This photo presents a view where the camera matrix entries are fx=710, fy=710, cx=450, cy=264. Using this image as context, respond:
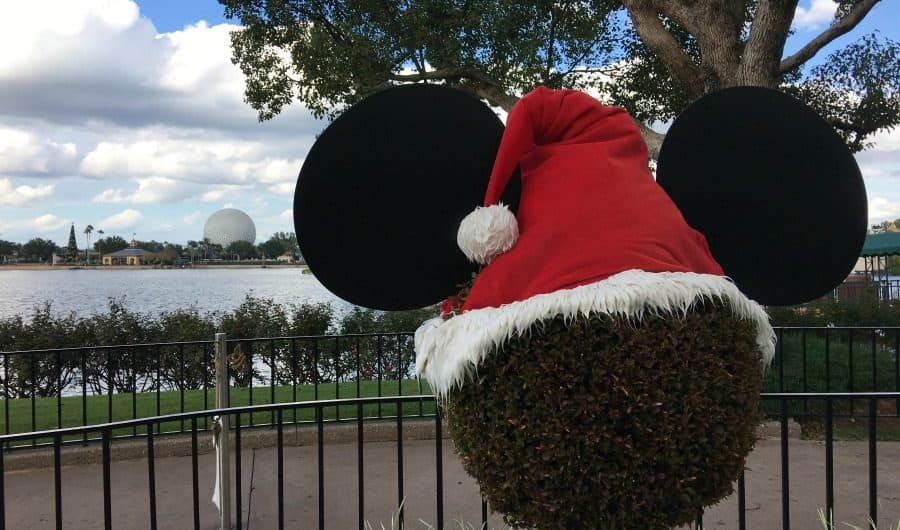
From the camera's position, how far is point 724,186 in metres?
2.93

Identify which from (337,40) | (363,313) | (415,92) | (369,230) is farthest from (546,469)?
(337,40)

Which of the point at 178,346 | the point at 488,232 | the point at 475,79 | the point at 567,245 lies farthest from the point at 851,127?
the point at 488,232

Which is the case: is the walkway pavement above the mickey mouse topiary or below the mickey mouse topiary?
below

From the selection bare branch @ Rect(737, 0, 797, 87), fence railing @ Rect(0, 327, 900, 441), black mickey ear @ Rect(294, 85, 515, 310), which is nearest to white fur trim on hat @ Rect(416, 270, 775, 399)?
black mickey ear @ Rect(294, 85, 515, 310)

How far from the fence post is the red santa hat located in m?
2.78

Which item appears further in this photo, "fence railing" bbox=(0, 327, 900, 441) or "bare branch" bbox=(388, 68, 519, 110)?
"bare branch" bbox=(388, 68, 519, 110)

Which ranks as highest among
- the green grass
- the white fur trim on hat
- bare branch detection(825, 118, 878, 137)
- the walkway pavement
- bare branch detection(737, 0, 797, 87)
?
bare branch detection(737, 0, 797, 87)

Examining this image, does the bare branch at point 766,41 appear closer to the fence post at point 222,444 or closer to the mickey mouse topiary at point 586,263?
the mickey mouse topiary at point 586,263

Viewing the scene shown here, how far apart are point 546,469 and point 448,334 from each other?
1.72 ft

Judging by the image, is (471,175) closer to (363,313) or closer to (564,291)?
(564,291)

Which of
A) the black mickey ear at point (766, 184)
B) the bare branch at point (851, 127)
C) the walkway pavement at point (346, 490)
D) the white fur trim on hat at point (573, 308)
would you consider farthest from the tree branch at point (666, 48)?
the white fur trim on hat at point (573, 308)

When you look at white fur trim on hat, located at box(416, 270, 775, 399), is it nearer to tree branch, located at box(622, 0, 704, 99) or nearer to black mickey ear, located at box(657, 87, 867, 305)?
black mickey ear, located at box(657, 87, 867, 305)

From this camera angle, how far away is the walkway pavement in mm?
5023

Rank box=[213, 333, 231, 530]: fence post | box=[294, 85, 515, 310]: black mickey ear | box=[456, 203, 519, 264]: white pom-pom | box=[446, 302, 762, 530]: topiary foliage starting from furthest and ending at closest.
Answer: box=[213, 333, 231, 530]: fence post → box=[294, 85, 515, 310]: black mickey ear → box=[456, 203, 519, 264]: white pom-pom → box=[446, 302, 762, 530]: topiary foliage
